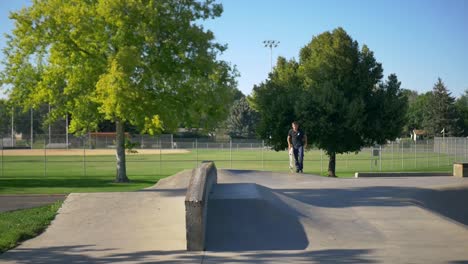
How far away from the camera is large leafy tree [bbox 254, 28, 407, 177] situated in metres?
27.0

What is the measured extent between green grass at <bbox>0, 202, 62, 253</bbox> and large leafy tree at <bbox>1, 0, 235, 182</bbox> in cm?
705

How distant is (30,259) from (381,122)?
21838 mm

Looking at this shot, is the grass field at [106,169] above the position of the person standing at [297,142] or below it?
below

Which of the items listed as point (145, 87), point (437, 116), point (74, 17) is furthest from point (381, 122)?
point (437, 116)

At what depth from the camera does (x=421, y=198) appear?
1447 cm

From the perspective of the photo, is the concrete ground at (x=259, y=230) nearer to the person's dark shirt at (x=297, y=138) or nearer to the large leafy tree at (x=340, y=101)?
the person's dark shirt at (x=297, y=138)

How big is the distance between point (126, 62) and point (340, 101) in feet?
37.4

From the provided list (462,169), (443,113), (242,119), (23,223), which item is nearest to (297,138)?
(462,169)

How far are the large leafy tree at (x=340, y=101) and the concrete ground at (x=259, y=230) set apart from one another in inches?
493

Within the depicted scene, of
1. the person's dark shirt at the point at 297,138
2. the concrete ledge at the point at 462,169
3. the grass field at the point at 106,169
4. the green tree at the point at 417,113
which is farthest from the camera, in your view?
the green tree at the point at 417,113

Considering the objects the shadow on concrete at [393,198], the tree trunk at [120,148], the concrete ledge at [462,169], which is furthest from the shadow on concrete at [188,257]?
the tree trunk at [120,148]

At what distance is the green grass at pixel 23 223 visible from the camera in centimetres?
1016

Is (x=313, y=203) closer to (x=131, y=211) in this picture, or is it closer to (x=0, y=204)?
(x=131, y=211)

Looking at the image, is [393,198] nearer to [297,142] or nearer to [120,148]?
[297,142]
